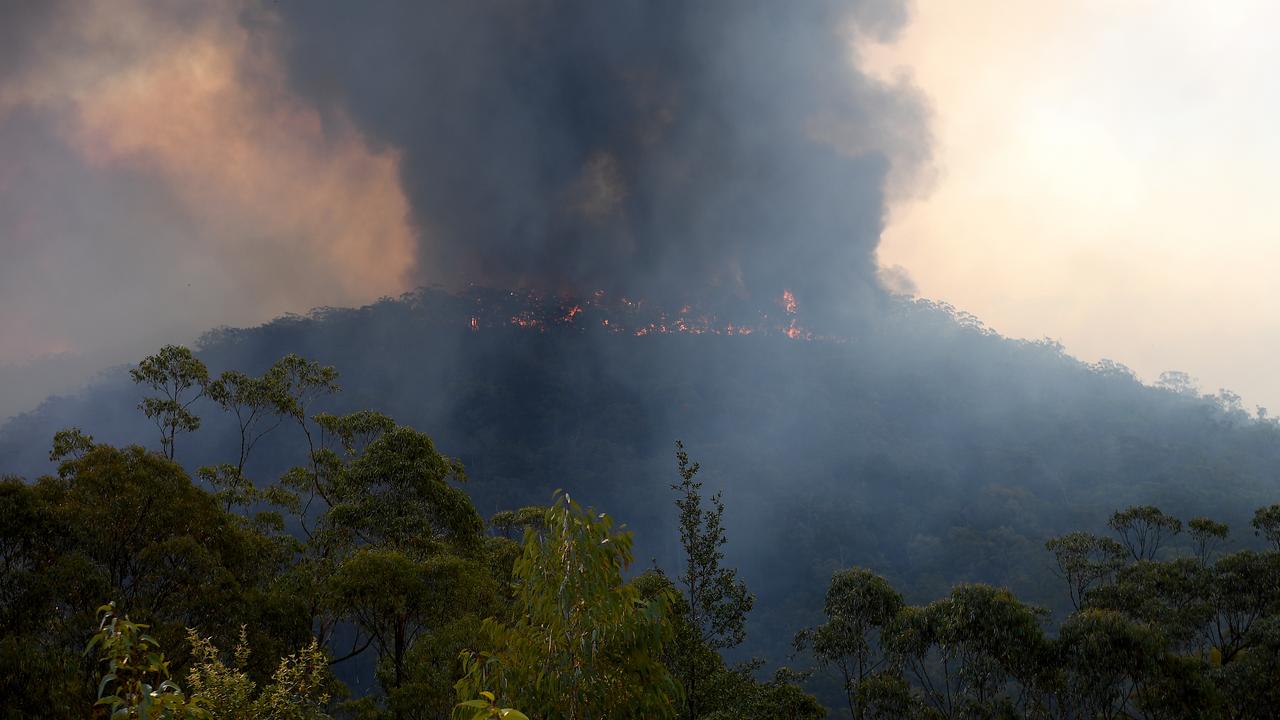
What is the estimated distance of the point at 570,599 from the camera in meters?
6.75

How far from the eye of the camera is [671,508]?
143625 millimetres

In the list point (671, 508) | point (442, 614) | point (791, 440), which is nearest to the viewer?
point (442, 614)

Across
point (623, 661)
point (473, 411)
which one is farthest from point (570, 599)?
point (473, 411)

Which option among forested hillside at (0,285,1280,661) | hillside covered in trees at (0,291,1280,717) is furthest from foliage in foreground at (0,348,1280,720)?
forested hillside at (0,285,1280,661)

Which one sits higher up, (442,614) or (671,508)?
(671,508)

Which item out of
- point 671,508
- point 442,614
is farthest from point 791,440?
point 442,614

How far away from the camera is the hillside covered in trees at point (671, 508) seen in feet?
60.7

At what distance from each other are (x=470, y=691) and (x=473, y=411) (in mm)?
157537

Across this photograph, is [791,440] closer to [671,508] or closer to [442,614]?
[671,508]

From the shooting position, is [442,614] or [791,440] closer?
[442,614]

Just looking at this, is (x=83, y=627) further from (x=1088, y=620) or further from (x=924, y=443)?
(x=924, y=443)

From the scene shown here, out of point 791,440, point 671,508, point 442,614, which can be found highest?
point 791,440

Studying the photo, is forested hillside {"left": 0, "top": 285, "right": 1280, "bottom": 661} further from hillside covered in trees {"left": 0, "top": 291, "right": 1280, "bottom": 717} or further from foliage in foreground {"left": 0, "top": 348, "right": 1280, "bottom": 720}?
foliage in foreground {"left": 0, "top": 348, "right": 1280, "bottom": 720}

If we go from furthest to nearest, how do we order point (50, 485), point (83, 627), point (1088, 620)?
point (1088, 620)
point (50, 485)
point (83, 627)
